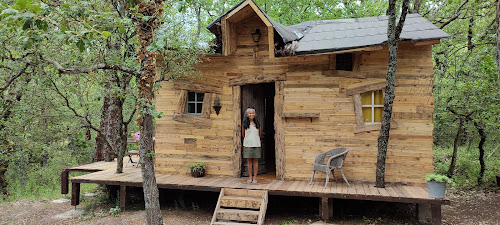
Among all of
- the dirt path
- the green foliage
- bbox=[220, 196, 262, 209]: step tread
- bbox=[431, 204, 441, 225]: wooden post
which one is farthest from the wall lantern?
the green foliage

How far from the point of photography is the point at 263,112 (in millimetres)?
8789

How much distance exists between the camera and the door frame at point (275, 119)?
7477mm

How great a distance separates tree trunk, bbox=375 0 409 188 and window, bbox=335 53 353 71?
1098 mm

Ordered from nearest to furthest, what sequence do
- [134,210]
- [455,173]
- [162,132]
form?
[134,210] → [162,132] → [455,173]

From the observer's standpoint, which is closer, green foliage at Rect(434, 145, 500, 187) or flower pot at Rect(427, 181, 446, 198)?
flower pot at Rect(427, 181, 446, 198)

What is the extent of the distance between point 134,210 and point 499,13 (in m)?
7.79

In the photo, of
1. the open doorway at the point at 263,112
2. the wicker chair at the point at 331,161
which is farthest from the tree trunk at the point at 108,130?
the wicker chair at the point at 331,161

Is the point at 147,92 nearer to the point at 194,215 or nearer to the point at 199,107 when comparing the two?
the point at 199,107

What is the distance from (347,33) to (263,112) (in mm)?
2836

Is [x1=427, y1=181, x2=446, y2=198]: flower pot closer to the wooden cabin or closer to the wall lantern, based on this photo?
the wooden cabin

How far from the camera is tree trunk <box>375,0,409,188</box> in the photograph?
6.11 m

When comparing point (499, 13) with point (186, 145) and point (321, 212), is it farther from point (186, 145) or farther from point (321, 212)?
point (186, 145)

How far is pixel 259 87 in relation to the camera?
8.56 metres

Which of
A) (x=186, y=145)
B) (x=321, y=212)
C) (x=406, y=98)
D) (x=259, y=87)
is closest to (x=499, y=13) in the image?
(x=406, y=98)
